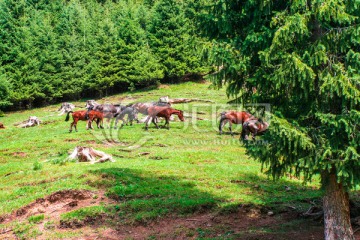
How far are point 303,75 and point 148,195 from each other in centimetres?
766

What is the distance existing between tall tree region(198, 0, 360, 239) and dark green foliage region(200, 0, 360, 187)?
19 millimetres

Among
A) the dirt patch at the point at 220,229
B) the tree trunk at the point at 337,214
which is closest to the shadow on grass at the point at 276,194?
the dirt patch at the point at 220,229

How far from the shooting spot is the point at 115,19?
A: 78.2m

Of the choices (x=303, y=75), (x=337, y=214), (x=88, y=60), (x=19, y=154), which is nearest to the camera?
(x=303, y=75)

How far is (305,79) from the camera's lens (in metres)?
7.26

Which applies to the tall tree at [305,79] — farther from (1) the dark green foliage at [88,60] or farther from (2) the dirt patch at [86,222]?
(1) the dark green foliage at [88,60]

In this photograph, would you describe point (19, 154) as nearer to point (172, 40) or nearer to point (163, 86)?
point (163, 86)

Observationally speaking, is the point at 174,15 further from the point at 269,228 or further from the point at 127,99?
the point at 269,228

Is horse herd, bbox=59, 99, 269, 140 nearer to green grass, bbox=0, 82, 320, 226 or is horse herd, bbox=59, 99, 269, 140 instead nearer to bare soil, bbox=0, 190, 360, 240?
green grass, bbox=0, 82, 320, 226

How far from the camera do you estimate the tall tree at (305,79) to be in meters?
7.20

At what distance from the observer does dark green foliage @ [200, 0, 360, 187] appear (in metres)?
7.19

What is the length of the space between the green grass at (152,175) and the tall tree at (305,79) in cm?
441

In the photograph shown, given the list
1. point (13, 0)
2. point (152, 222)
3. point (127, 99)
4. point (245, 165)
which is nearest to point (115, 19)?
point (13, 0)

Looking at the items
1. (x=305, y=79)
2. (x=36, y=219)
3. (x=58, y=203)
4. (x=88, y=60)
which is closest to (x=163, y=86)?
(x=88, y=60)
